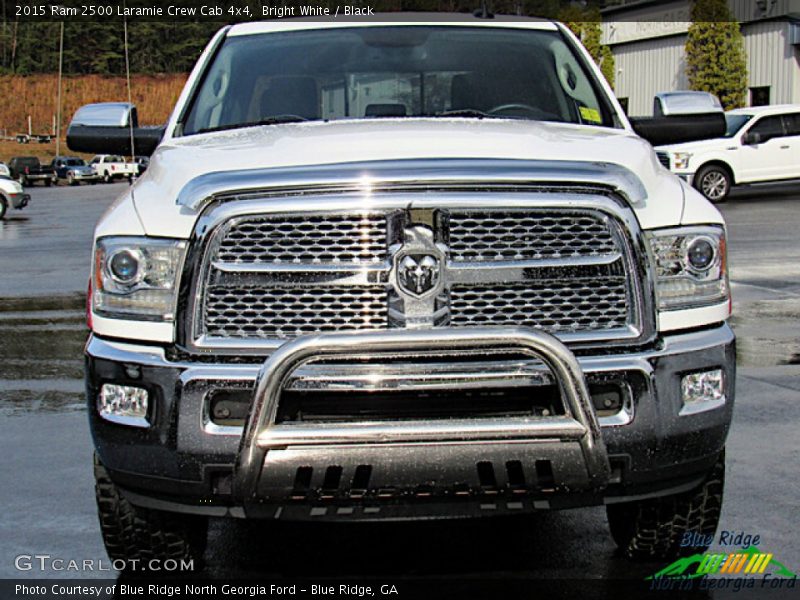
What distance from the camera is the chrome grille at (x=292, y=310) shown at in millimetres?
3793

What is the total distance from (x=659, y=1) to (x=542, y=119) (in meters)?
40.2

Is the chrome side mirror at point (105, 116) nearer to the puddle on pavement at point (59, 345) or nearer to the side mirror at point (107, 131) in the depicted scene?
the side mirror at point (107, 131)

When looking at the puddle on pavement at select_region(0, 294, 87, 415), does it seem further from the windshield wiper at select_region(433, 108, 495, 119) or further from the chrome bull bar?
the chrome bull bar

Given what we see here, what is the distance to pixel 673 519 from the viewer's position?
438 centimetres

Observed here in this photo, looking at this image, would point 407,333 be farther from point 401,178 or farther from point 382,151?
point 382,151

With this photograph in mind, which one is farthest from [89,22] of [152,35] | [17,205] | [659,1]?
[17,205]

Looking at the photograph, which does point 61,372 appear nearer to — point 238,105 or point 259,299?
point 238,105

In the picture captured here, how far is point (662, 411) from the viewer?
3.82 m

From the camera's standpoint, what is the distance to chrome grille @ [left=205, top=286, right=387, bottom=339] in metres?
3.79

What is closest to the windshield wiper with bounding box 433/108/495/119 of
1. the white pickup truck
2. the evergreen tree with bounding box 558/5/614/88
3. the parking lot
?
the parking lot

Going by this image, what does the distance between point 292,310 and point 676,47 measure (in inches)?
1555

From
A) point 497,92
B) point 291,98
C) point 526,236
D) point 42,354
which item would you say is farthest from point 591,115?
point 42,354

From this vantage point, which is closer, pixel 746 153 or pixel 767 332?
pixel 767 332

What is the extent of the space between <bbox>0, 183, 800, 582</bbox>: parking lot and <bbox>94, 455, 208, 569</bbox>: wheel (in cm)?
16
